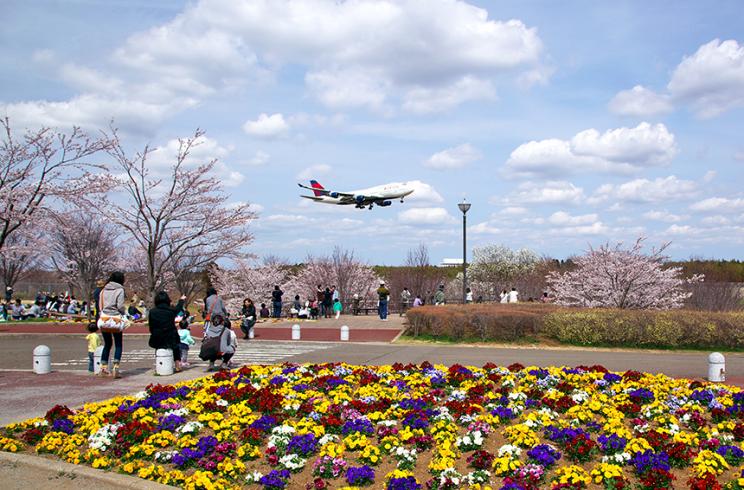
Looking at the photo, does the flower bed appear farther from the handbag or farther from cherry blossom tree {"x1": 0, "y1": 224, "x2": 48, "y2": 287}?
cherry blossom tree {"x1": 0, "y1": 224, "x2": 48, "y2": 287}

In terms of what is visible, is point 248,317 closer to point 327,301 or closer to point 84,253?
point 327,301

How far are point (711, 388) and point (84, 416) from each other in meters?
8.37

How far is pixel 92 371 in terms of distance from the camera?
1344cm

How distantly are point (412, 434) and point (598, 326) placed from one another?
539 inches

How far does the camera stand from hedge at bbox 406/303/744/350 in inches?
730

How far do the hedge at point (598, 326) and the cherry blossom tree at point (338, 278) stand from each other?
23131 mm


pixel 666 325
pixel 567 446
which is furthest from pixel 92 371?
pixel 666 325

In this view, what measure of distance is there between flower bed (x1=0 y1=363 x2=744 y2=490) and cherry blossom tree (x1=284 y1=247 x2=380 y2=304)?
112 feet

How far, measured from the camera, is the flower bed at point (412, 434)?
613cm

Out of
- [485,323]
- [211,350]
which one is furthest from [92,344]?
[485,323]

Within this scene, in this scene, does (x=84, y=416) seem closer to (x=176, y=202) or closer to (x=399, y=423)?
(x=399, y=423)

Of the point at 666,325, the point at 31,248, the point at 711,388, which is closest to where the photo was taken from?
the point at 711,388

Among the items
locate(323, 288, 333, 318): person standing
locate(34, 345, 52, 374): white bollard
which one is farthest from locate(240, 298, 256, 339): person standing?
locate(323, 288, 333, 318): person standing

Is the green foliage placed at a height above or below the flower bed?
above
